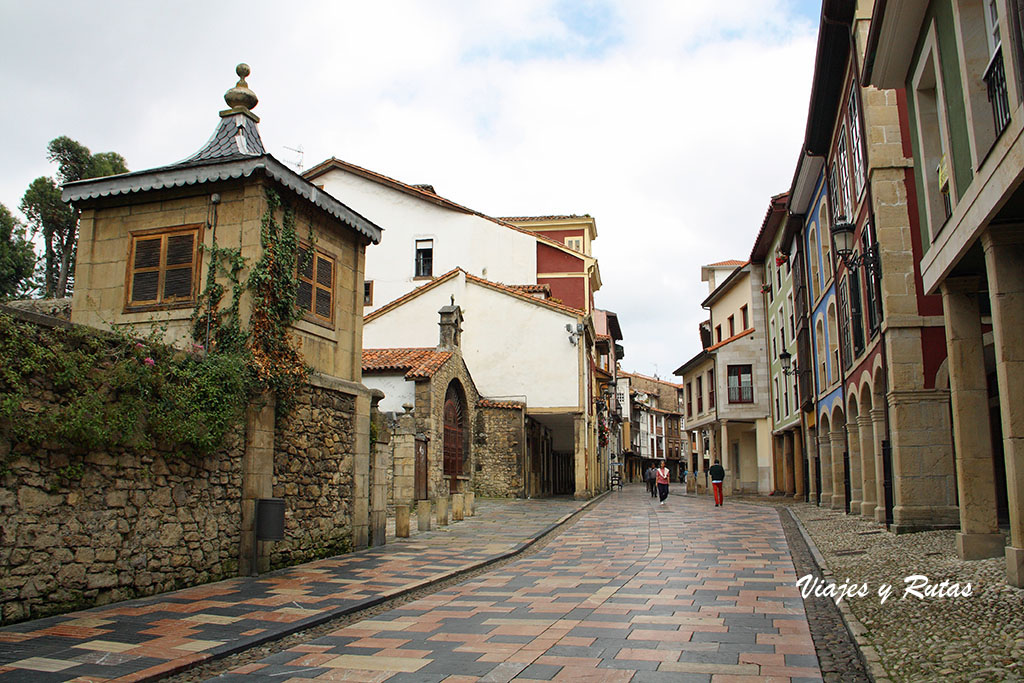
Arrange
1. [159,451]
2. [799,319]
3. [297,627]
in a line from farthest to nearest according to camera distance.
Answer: [799,319] → [159,451] → [297,627]

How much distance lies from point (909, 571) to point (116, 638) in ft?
26.1

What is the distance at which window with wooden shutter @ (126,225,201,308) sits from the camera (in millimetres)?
10844

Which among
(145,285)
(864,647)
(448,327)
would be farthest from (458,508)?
(864,647)

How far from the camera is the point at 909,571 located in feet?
29.5

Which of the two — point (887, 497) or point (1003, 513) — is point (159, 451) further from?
point (1003, 513)

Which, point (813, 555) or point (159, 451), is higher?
point (159, 451)

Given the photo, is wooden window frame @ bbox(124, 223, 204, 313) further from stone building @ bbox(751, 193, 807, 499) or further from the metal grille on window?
→ stone building @ bbox(751, 193, 807, 499)

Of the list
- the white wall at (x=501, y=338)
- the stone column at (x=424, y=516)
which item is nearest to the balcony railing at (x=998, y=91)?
the stone column at (x=424, y=516)

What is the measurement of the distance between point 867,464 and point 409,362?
12.3 metres

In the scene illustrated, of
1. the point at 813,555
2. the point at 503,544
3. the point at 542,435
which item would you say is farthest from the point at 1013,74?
the point at 542,435

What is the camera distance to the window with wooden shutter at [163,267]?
35.6 ft

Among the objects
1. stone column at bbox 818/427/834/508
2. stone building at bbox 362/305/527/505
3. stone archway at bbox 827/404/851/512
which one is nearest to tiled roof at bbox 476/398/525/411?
stone building at bbox 362/305/527/505

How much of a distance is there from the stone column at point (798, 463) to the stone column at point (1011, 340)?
71.7 feet

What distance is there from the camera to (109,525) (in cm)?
806
